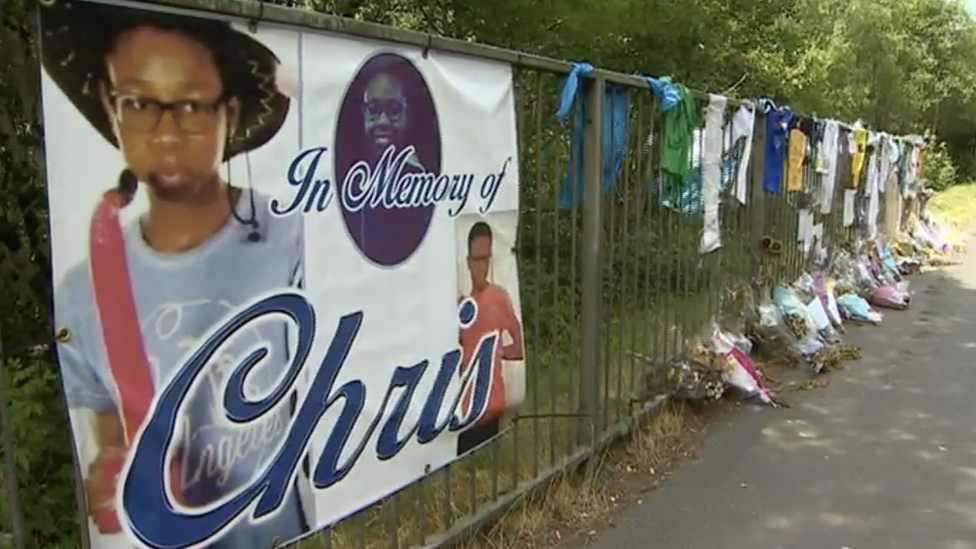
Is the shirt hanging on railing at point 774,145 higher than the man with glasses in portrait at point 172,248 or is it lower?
higher

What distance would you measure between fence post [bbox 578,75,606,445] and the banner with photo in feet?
3.19

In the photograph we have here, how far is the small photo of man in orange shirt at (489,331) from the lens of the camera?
11.4ft

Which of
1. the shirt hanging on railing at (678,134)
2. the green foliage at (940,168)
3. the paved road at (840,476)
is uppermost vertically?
the green foliage at (940,168)

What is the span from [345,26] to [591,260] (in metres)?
2.13

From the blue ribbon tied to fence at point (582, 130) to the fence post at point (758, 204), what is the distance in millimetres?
2817

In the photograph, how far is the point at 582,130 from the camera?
171 inches

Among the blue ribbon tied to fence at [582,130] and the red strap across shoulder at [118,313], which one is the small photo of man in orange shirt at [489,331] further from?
the red strap across shoulder at [118,313]

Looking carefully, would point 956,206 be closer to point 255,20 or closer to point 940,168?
point 940,168

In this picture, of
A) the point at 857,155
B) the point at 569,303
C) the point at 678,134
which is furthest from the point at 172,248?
the point at 857,155

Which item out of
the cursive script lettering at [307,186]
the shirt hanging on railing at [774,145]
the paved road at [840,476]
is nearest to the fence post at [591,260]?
the paved road at [840,476]

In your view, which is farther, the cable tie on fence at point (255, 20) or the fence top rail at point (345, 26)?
the cable tie on fence at point (255, 20)

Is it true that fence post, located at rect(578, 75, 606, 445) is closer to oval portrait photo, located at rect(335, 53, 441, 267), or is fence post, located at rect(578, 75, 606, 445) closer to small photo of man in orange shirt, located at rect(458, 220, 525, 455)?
small photo of man in orange shirt, located at rect(458, 220, 525, 455)

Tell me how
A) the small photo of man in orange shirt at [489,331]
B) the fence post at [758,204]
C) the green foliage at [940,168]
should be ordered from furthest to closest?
the green foliage at [940,168]
the fence post at [758,204]
the small photo of man in orange shirt at [489,331]

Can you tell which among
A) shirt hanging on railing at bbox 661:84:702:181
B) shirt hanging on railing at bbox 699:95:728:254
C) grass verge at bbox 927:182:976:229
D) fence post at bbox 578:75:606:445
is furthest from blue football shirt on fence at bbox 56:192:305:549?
grass verge at bbox 927:182:976:229
